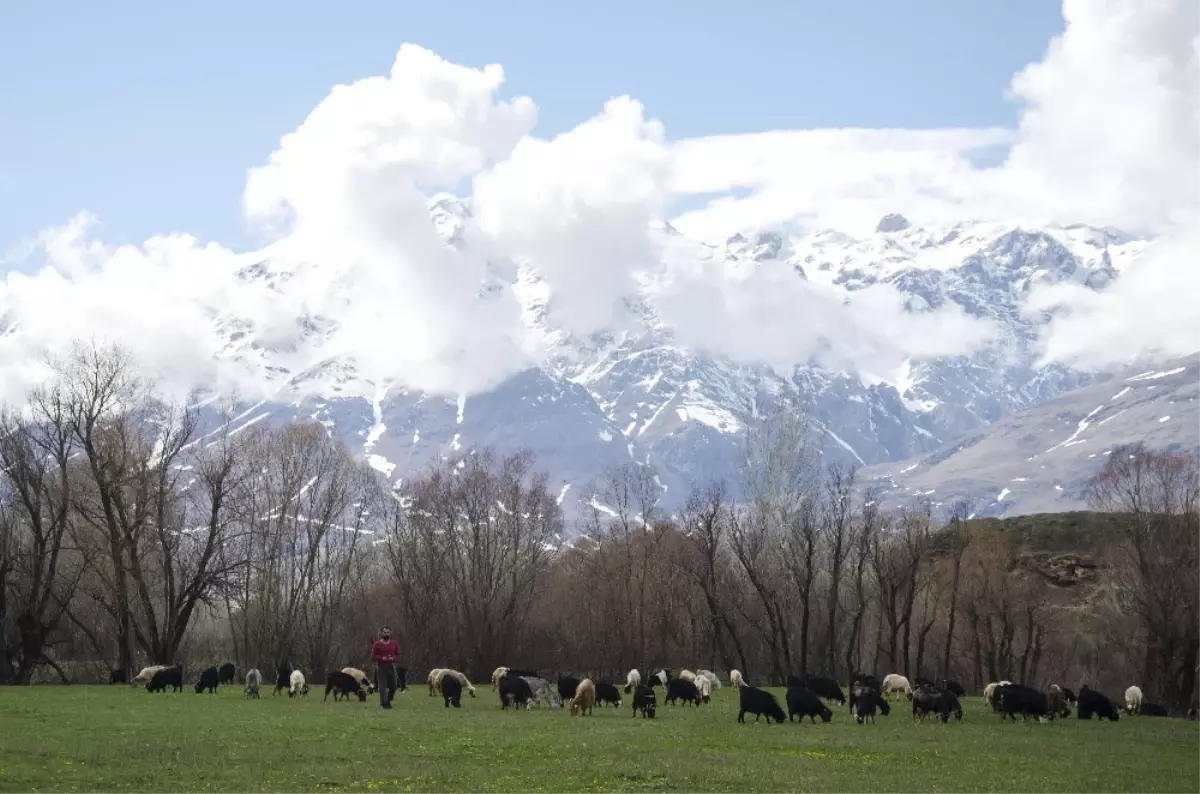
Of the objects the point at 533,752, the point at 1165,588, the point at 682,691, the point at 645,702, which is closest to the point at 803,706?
the point at 645,702

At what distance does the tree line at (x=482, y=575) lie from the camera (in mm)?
69438

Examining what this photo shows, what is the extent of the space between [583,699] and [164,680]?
759 inches

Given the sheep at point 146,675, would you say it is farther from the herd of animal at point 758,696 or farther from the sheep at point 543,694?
the sheep at point 543,694

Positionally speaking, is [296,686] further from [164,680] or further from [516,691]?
[516,691]

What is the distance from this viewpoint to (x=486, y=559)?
9975 centimetres

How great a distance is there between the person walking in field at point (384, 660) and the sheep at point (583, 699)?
5864 millimetres

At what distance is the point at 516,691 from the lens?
45.9 meters

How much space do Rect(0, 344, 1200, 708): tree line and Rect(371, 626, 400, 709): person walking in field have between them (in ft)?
84.9

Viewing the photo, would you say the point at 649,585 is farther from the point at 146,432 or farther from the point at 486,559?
the point at 146,432

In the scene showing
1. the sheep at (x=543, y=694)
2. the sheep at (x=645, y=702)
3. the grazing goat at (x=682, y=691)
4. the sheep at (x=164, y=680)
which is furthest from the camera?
the sheep at (x=164, y=680)

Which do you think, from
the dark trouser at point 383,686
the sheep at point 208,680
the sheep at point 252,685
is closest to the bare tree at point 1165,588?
the dark trouser at point 383,686

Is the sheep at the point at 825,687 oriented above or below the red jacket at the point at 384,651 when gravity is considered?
below

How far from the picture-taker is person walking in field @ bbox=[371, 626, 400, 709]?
42.3 m

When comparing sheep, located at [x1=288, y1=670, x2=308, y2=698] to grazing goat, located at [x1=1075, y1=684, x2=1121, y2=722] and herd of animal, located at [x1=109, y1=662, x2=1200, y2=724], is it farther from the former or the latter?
grazing goat, located at [x1=1075, y1=684, x2=1121, y2=722]
